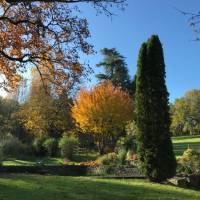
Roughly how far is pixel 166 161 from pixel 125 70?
133 ft

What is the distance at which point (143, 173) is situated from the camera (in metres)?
16.9

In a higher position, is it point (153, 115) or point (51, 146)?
point (51, 146)

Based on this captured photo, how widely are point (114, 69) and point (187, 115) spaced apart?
125ft

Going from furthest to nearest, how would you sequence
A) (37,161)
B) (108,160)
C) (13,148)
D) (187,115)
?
1. (187,115)
2. (13,148)
3. (37,161)
4. (108,160)

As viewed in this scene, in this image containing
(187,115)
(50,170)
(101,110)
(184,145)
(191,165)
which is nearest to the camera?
(191,165)

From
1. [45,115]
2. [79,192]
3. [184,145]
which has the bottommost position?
[79,192]

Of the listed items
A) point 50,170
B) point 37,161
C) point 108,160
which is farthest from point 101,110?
point 50,170

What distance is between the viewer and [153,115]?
16797 millimetres

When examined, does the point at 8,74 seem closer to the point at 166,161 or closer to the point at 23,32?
the point at 23,32

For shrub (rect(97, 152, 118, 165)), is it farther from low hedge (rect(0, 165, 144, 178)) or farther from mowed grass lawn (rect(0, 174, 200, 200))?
mowed grass lawn (rect(0, 174, 200, 200))

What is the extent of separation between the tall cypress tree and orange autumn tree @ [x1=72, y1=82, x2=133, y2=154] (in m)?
20.1

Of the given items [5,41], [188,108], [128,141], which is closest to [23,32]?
[5,41]

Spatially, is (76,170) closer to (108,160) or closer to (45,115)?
(108,160)

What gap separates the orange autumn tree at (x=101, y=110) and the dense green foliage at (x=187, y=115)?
49814mm
